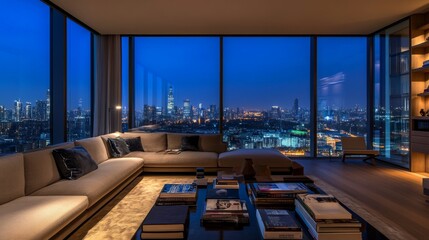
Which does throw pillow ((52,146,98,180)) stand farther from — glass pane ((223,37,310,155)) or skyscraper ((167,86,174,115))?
glass pane ((223,37,310,155))

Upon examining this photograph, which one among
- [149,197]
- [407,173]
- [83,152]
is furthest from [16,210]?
[407,173]

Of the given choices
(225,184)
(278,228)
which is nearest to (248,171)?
(225,184)

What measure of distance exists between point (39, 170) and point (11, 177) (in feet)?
1.19

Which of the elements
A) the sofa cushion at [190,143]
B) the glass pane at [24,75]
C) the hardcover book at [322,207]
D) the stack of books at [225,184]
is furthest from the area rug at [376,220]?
the glass pane at [24,75]

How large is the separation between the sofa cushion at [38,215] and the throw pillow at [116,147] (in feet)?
7.04

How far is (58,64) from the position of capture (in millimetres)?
4848

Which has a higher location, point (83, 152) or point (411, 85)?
point (411, 85)

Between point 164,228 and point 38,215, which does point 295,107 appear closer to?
point 164,228

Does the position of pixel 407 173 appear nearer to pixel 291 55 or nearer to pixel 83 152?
pixel 291 55

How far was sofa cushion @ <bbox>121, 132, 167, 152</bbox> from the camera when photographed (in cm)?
538

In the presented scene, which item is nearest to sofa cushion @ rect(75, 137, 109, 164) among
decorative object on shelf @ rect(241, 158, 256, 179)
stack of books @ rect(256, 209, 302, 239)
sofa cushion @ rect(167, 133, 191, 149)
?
sofa cushion @ rect(167, 133, 191, 149)

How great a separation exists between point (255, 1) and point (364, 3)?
1838 mm

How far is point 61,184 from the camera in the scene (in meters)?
2.90

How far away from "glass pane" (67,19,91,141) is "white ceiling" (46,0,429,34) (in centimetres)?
34
